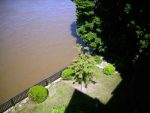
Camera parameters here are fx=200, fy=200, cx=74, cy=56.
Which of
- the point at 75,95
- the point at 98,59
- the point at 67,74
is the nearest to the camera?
the point at 75,95

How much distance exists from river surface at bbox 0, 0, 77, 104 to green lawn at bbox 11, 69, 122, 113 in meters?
2.78

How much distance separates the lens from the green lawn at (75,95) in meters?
14.0

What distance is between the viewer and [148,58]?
14.7m

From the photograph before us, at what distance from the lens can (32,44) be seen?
79.7ft

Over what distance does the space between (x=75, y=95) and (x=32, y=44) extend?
447 inches

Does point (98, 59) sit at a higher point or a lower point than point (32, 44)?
higher

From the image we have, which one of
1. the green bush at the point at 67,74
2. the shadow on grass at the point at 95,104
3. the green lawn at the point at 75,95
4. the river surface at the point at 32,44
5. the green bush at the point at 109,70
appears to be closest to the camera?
the shadow on grass at the point at 95,104

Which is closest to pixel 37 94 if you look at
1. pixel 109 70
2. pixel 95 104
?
pixel 95 104

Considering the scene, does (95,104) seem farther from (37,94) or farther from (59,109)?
(37,94)

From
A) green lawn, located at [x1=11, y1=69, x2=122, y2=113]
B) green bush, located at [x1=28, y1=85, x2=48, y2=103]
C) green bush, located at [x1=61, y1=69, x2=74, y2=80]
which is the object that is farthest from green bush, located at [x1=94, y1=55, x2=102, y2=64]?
green bush, located at [x1=28, y1=85, x2=48, y2=103]

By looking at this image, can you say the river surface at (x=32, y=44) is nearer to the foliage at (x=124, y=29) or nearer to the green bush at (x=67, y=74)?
the green bush at (x=67, y=74)

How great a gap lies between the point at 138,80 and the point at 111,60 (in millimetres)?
3618

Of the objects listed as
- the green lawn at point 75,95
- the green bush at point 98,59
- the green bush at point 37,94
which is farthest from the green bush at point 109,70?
the green bush at point 37,94

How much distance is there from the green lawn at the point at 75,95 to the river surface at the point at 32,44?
2.78 metres
